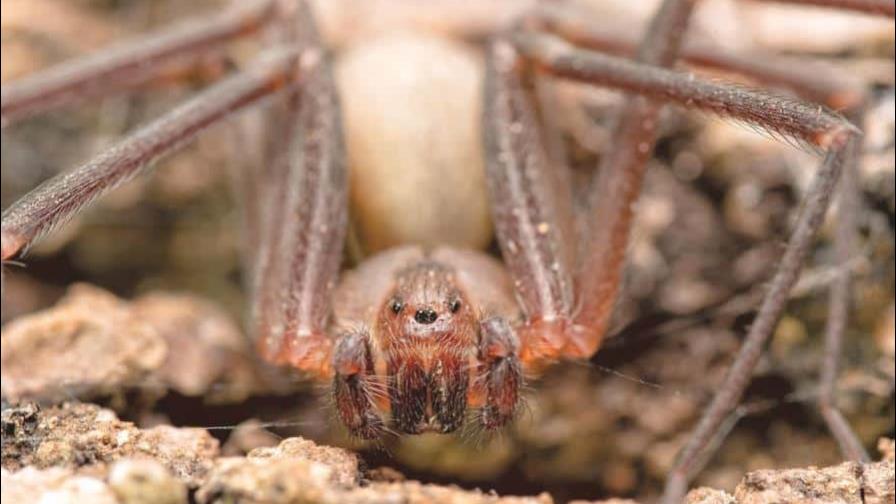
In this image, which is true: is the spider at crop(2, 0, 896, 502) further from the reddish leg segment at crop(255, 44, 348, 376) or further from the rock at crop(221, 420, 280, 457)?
the rock at crop(221, 420, 280, 457)

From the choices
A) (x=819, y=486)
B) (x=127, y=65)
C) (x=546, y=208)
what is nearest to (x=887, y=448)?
(x=819, y=486)

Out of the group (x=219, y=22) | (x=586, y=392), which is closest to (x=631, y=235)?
(x=586, y=392)

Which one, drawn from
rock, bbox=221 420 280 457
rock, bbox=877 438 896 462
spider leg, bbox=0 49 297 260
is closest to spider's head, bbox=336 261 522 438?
rock, bbox=221 420 280 457

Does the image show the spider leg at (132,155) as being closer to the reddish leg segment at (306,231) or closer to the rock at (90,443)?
the reddish leg segment at (306,231)

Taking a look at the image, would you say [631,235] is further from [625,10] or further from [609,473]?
[625,10]

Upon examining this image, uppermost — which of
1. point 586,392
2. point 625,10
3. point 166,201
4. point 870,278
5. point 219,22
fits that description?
point 625,10
